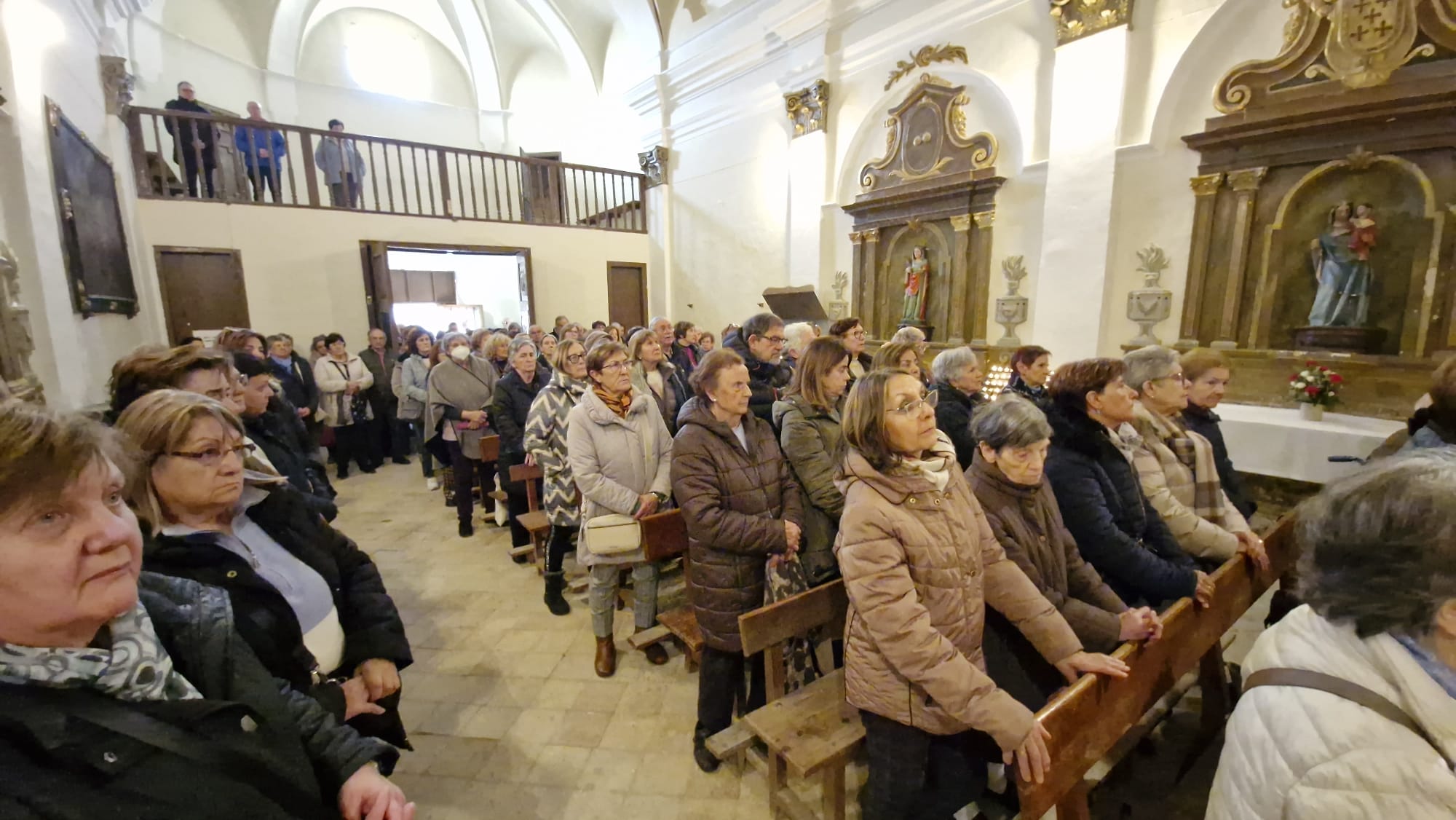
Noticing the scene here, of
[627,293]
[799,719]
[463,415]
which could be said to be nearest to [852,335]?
[799,719]

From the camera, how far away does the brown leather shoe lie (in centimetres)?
295

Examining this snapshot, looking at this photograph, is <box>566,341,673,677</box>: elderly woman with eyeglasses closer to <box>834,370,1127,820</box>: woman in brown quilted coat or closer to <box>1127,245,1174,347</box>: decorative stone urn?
<box>834,370,1127,820</box>: woman in brown quilted coat

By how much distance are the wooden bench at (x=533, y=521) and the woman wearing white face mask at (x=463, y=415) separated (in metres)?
0.69

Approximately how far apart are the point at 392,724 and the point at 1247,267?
23.5 feet

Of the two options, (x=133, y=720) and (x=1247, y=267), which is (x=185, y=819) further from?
(x=1247, y=267)

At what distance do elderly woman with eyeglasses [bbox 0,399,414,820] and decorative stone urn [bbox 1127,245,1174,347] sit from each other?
272 inches

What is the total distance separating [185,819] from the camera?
2.78 feet

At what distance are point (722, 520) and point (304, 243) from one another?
9.22 m

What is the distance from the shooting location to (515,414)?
4.20m

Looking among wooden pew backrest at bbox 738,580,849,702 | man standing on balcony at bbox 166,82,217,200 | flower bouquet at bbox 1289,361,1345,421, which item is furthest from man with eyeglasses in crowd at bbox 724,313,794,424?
man standing on balcony at bbox 166,82,217,200

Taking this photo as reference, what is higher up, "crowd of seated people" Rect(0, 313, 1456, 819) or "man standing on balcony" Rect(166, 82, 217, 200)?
"man standing on balcony" Rect(166, 82, 217, 200)

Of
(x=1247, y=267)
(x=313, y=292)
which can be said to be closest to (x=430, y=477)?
(x=313, y=292)

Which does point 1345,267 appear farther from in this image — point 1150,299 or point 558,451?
point 558,451

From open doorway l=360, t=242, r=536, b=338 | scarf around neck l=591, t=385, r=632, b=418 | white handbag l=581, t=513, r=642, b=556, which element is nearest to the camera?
white handbag l=581, t=513, r=642, b=556
